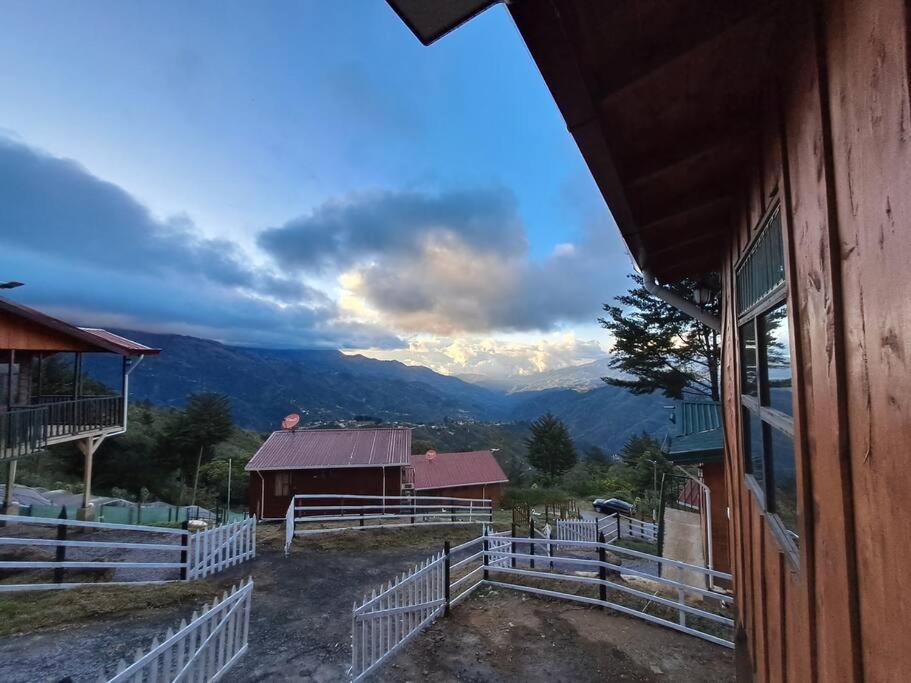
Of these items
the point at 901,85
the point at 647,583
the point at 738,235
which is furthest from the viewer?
the point at 647,583

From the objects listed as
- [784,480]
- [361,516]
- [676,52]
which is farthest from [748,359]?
[361,516]

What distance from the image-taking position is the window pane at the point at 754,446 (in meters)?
2.48

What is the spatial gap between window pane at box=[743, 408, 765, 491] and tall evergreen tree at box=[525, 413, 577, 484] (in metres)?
40.3

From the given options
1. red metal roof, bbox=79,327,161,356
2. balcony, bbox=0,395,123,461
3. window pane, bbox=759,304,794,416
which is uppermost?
red metal roof, bbox=79,327,161,356

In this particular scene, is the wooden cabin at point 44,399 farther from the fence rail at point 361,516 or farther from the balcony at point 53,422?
the fence rail at point 361,516

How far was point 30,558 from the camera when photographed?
7.23 m

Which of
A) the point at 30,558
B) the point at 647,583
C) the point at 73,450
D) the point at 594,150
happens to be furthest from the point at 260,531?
the point at 73,450

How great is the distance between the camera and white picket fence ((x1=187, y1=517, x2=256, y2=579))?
700 centimetres

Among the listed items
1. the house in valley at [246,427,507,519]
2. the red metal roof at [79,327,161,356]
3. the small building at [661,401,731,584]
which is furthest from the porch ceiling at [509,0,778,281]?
the house in valley at [246,427,507,519]

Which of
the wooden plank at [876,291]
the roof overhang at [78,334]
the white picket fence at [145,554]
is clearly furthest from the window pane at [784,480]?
the roof overhang at [78,334]

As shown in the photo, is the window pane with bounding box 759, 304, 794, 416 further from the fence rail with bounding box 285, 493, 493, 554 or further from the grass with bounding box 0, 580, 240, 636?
the fence rail with bounding box 285, 493, 493, 554

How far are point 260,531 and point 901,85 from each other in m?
12.5

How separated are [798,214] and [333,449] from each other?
1869 cm

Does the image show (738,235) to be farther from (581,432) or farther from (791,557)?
(581,432)
